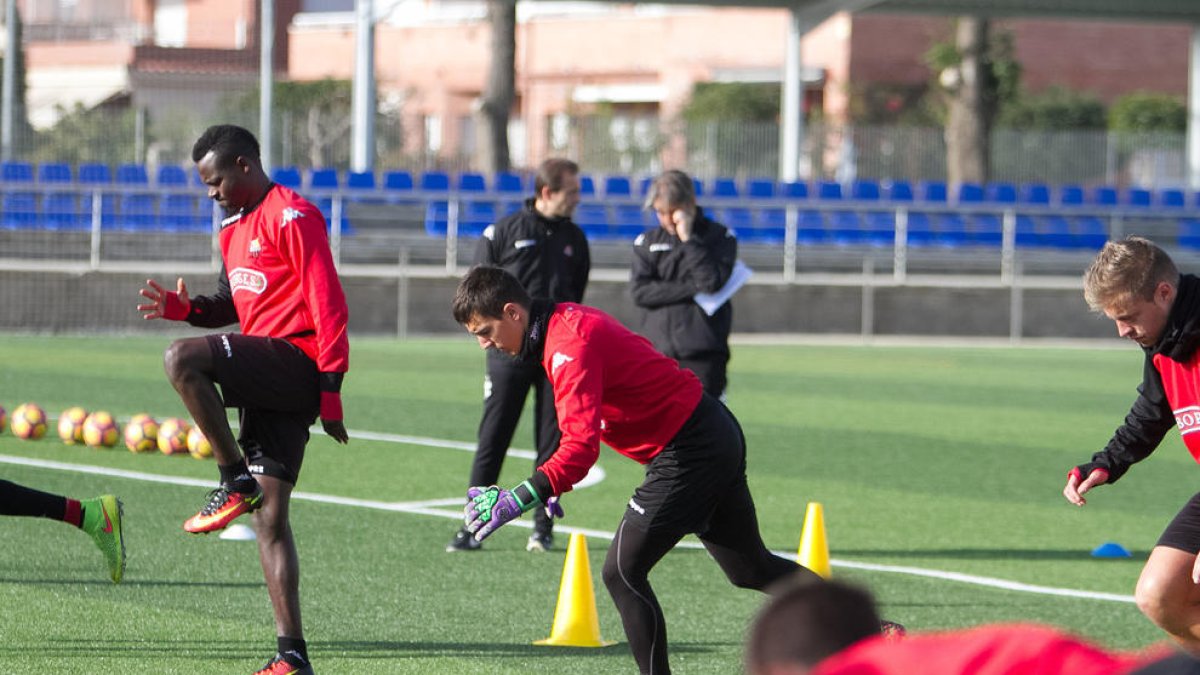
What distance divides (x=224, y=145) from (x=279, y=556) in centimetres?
152

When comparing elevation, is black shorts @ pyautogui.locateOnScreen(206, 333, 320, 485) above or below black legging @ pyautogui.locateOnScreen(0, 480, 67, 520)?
above

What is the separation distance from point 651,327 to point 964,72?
2734 cm

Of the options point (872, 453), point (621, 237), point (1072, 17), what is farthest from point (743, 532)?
point (1072, 17)

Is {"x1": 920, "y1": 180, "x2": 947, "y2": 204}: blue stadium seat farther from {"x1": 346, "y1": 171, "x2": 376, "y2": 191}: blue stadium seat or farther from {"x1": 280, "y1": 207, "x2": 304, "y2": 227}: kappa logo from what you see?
{"x1": 280, "y1": 207, "x2": 304, "y2": 227}: kappa logo

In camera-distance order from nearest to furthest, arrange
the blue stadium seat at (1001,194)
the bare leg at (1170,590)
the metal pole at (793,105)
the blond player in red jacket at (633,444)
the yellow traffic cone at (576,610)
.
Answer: the blond player in red jacket at (633,444)
the bare leg at (1170,590)
the yellow traffic cone at (576,610)
the metal pole at (793,105)
the blue stadium seat at (1001,194)

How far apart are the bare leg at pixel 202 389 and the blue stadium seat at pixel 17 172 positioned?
2423 centimetres

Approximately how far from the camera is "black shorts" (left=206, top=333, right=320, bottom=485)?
264 inches

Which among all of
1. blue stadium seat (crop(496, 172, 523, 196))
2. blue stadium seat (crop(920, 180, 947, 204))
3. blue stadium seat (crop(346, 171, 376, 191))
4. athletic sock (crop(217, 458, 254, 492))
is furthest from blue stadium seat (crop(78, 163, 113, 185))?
athletic sock (crop(217, 458, 254, 492))

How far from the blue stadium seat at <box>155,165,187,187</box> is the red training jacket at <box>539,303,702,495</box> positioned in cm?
2456

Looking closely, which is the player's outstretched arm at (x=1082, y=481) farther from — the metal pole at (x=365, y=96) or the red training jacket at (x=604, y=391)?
the metal pole at (x=365, y=96)

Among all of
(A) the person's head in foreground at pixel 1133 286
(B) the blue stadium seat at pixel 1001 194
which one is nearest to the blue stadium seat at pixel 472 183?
(B) the blue stadium seat at pixel 1001 194

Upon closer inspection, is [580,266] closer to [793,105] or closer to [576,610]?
[576,610]

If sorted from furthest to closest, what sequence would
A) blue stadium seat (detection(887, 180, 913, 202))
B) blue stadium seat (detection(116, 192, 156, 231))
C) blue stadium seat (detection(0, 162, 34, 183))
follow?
1. blue stadium seat (detection(887, 180, 913, 202))
2. blue stadium seat (detection(0, 162, 34, 183))
3. blue stadium seat (detection(116, 192, 156, 231))

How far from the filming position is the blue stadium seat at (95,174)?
30297 millimetres
